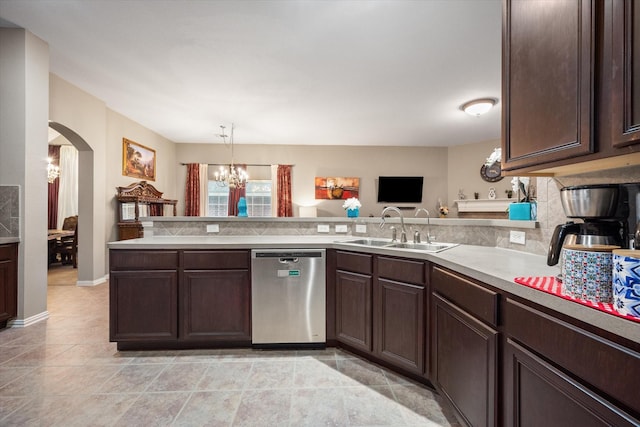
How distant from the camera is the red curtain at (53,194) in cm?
671

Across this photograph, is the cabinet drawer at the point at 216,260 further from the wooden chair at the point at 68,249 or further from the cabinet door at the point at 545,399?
the wooden chair at the point at 68,249

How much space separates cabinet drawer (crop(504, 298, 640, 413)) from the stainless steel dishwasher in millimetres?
1491

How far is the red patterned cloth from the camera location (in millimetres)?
747

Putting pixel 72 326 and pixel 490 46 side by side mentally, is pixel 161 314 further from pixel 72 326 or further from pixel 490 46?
pixel 490 46

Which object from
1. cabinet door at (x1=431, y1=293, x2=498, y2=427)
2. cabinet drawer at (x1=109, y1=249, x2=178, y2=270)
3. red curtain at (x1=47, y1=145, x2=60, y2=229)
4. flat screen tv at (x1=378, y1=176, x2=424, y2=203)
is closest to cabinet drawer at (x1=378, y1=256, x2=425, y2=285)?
cabinet door at (x1=431, y1=293, x2=498, y2=427)

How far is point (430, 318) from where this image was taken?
1.75 meters

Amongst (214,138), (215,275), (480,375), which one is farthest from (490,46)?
(214,138)

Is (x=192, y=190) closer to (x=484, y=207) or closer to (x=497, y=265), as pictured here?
(x=497, y=265)

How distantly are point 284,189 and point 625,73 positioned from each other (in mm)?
6510

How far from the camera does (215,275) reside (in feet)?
7.45

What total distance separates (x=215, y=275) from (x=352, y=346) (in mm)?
1269

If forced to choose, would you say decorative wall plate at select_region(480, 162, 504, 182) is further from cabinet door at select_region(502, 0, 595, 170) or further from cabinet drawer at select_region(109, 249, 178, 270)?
cabinet drawer at select_region(109, 249, 178, 270)

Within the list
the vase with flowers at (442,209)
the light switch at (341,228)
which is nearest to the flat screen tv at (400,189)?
the vase with flowers at (442,209)

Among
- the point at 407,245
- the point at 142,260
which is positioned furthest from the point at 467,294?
the point at 142,260
